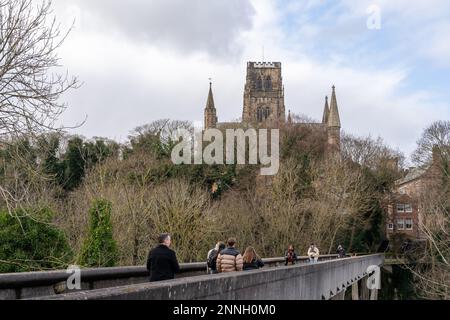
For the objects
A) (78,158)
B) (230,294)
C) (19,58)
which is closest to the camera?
(230,294)

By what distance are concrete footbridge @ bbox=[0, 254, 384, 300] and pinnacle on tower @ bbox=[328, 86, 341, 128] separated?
89.1 metres

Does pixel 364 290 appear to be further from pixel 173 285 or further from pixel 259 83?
pixel 259 83

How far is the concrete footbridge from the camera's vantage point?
7209 mm

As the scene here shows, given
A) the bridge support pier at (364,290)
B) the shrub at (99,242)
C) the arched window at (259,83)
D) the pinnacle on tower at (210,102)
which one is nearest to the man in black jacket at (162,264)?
the shrub at (99,242)

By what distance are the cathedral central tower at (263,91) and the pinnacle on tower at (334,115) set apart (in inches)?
768

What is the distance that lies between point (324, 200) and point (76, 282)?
144 ft

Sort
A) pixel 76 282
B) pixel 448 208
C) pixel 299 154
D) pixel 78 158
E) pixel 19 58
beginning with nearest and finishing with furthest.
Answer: pixel 76 282
pixel 19 58
pixel 448 208
pixel 78 158
pixel 299 154

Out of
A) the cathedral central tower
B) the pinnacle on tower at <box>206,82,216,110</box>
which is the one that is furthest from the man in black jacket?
the cathedral central tower

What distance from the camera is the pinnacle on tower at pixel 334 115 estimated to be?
10831 cm

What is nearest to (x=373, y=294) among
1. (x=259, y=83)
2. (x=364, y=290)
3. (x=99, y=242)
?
(x=364, y=290)
